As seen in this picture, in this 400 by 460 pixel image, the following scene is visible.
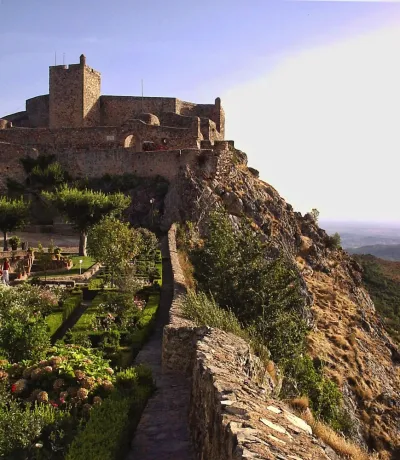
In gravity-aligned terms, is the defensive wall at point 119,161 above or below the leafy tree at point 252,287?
above

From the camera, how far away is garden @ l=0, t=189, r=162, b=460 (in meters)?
6.49

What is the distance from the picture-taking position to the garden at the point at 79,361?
6488 mm

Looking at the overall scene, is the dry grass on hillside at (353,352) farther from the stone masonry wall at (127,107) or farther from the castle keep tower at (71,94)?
the castle keep tower at (71,94)

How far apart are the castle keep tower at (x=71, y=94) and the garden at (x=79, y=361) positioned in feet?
84.7

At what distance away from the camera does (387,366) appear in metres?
32.5

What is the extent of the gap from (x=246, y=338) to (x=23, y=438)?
538 cm

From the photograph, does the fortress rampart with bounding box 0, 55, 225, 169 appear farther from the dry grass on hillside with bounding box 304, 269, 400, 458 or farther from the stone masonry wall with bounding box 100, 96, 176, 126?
the dry grass on hillside with bounding box 304, 269, 400, 458

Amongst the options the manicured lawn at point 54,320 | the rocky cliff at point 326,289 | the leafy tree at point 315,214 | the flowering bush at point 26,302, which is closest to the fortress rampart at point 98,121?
the rocky cliff at point 326,289

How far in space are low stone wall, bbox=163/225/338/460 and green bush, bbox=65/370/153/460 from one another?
0.97 metres

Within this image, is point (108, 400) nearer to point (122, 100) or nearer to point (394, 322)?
point (122, 100)

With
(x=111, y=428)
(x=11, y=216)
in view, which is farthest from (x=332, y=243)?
(x=111, y=428)

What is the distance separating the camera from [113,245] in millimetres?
21031

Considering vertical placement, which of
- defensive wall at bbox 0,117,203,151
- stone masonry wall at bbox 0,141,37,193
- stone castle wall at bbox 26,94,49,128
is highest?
stone castle wall at bbox 26,94,49,128

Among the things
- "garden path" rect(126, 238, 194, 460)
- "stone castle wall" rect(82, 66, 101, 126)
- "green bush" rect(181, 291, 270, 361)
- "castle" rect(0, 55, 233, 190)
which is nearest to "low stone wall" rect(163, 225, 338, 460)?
Answer: "garden path" rect(126, 238, 194, 460)
